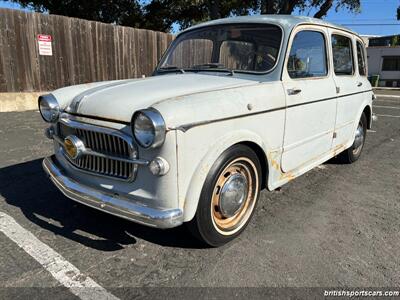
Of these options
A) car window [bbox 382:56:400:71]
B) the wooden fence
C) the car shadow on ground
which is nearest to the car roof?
the car shadow on ground

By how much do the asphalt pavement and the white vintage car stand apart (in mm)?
329

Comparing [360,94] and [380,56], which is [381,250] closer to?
[360,94]

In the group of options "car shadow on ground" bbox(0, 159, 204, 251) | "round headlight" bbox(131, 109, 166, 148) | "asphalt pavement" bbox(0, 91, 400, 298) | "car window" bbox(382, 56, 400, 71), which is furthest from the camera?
"car window" bbox(382, 56, 400, 71)

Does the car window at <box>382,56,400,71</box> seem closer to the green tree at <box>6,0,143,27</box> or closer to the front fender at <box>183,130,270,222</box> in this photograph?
the green tree at <box>6,0,143,27</box>

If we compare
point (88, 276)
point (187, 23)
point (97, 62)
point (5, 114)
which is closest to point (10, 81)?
point (5, 114)

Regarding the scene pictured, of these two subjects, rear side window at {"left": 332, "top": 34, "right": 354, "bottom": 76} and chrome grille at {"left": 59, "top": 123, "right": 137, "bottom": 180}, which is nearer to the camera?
chrome grille at {"left": 59, "top": 123, "right": 137, "bottom": 180}

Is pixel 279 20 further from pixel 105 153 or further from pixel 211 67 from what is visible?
pixel 105 153

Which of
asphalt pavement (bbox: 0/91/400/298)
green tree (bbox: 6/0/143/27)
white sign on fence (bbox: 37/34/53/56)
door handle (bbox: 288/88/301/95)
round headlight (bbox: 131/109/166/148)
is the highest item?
green tree (bbox: 6/0/143/27)

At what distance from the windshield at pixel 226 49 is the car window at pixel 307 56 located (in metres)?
0.22

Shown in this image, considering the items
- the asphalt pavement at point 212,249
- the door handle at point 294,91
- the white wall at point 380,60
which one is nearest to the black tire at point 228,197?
the asphalt pavement at point 212,249

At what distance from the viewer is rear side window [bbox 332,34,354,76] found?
435 centimetres

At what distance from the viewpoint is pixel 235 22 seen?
152 inches

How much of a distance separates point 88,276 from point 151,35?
11197mm

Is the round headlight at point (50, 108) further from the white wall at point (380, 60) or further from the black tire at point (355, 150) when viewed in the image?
the white wall at point (380, 60)
